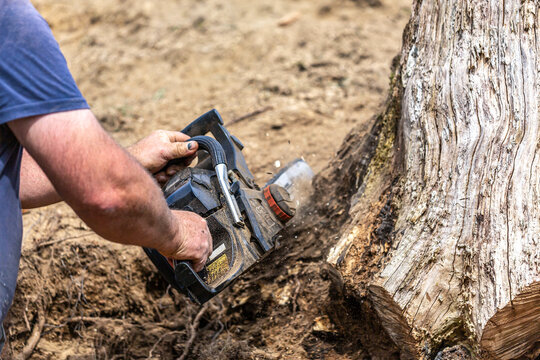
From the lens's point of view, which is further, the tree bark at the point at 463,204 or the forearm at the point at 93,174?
the tree bark at the point at 463,204

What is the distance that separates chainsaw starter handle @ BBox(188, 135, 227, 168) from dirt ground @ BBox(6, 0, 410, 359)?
0.72 meters

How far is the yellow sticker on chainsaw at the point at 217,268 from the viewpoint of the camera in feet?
6.66

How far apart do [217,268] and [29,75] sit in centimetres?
100

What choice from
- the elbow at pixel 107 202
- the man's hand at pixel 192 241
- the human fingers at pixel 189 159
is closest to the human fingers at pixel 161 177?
the human fingers at pixel 189 159

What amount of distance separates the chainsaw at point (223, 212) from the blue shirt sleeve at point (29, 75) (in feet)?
2.48

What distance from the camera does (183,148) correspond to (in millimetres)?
2221

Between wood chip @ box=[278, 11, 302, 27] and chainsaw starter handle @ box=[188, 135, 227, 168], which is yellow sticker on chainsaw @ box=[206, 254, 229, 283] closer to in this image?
chainsaw starter handle @ box=[188, 135, 227, 168]

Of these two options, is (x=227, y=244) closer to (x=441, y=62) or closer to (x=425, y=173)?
(x=425, y=173)

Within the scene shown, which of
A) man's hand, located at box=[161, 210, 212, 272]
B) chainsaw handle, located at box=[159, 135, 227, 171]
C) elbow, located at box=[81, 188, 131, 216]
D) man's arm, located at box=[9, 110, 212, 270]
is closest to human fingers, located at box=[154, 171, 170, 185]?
chainsaw handle, located at box=[159, 135, 227, 171]

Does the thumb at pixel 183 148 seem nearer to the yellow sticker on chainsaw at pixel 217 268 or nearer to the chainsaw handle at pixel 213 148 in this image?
the chainsaw handle at pixel 213 148

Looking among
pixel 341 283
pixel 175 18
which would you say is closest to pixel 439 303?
pixel 341 283

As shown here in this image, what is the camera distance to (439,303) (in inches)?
72.7

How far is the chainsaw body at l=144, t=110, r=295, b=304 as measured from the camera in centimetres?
202

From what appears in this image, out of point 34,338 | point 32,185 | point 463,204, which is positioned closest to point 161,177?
point 32,185
